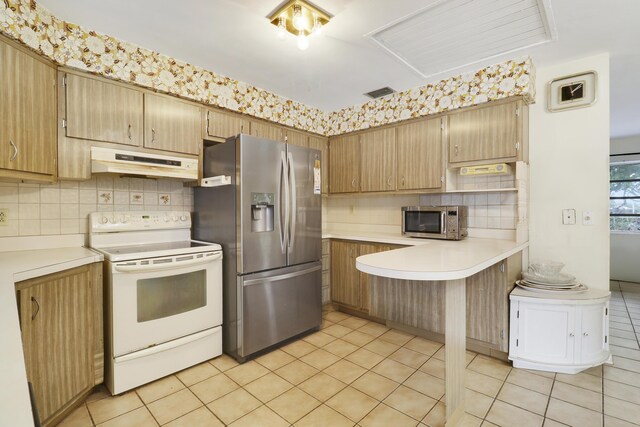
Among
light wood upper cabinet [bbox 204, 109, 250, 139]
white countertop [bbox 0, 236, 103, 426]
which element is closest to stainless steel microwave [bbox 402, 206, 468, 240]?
light wood upper cabinet [bbox 204, 109, 250, 139]

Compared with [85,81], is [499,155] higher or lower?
lower

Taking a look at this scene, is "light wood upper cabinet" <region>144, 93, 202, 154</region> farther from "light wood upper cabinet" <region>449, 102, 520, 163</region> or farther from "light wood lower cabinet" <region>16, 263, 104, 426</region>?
"light wood upper cabinet" <region>449, 102, 520, 163</region>

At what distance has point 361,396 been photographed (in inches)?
80.3

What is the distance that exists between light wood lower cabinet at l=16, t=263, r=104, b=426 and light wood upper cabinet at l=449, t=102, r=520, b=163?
120 inches

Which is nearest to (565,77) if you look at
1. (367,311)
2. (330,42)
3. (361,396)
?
(330,42)

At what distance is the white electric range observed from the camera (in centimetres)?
203

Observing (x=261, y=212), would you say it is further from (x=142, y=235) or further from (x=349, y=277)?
(x=349, y=277)

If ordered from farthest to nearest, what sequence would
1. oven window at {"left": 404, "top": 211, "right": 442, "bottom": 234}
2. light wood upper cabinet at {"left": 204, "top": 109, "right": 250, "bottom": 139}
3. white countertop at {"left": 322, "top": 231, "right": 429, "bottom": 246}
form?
1. oven window at {"left": 404, "top": 211, "right": 442, "bottom": 234}
2. white countertop at {"left": 322, "top": 231, "right": 429, "bottom": 246}
3. light wood upper cabinet at {"left": 204, "top": 109, "right": 250, "bottom": 139}

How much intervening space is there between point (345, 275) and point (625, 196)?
5315 millimetres

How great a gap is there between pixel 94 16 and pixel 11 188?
1276mm

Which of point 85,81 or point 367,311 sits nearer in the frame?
point 85,81

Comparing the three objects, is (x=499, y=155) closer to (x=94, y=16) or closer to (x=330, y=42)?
(x=330, y=42)

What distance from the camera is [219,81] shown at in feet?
9.29

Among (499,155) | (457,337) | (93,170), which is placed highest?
(499,155)
